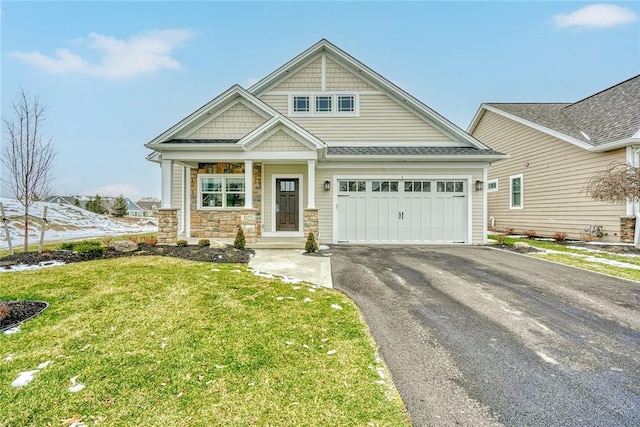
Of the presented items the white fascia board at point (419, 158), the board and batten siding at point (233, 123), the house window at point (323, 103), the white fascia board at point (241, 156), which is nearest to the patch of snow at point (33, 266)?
the white fascia board at point (241, 156)

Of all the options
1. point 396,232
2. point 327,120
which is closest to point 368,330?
point 396,232

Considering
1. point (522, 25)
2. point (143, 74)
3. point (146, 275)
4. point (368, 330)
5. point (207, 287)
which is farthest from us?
point (143, 74)

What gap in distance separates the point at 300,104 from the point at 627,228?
41.4ft

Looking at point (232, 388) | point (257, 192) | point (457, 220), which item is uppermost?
point (257, 192)

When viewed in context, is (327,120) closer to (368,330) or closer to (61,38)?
(368,330)

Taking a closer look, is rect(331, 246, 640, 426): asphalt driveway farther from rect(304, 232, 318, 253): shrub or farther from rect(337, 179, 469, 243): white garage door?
rect(337, 179, 469, 243): white garage door

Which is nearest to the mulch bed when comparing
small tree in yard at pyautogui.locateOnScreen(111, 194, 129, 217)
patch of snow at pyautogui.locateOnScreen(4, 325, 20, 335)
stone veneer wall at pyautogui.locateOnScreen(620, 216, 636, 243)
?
patch of snow at pyautogui.locateOnScreen(4, 325, 20, 335)

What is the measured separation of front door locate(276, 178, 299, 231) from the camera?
11.8 metres

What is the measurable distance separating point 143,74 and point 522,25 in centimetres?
2142

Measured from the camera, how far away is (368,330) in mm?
3680

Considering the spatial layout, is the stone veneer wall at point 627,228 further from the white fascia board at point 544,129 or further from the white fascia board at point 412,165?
the white fascia board at point 412,165

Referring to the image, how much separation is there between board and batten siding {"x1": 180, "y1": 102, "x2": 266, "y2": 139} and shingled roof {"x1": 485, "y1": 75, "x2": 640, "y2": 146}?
12469mm

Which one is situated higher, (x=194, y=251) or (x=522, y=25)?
(x=522, y=25)

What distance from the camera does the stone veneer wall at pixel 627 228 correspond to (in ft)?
34.5
